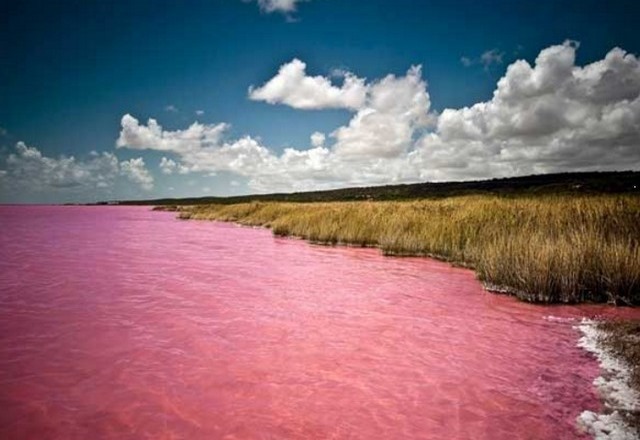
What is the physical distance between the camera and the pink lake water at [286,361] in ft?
11.9

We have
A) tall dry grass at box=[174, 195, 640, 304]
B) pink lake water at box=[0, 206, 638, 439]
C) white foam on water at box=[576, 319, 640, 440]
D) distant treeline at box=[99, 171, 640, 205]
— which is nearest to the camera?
white foam on water at box=[576, 319, 640, 440]

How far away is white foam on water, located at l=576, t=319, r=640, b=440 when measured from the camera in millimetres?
3336

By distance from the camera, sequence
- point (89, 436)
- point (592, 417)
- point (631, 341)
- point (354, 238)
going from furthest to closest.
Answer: point (354, 238)
point (631, 341)
point (592, 417)
point (89, 436)

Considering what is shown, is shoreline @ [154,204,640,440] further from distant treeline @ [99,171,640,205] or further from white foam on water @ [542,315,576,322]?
distant treeline @ [99,171,640,205]

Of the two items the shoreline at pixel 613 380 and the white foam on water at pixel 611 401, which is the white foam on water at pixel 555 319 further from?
the white foam on water at pixel 611 401

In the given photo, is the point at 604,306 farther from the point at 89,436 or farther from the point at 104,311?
the point at 104,311

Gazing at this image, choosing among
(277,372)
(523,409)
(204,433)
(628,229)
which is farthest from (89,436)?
(628,229)

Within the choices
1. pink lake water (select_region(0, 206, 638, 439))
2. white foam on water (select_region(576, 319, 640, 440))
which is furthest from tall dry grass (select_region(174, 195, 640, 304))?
white foam on water (select_region(576, 319, 640, 440))

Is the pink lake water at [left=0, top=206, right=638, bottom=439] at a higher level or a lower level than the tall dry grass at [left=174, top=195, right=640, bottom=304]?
lower

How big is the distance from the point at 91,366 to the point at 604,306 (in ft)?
24.1

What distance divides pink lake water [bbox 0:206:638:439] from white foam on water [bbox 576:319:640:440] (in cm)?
12

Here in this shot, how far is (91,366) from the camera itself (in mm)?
4688

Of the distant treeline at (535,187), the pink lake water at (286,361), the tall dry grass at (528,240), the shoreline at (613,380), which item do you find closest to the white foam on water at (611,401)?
the shoreline at (613,380)

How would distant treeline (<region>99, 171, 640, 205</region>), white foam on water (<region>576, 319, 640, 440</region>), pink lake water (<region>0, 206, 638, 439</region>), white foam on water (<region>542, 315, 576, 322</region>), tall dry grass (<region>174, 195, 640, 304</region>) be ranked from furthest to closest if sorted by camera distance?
distant treeline (<region>99, 171, 640, 205</region>) < tall dry grass (<region>174, 195, 640, 304</region>) < white foam on water (<region>542, 315, 576, 322</region>) < pink lake water (<region>0, 206, 638, 439</region>) < white foam on water (<region>576, 319, 640, 440</region>)
